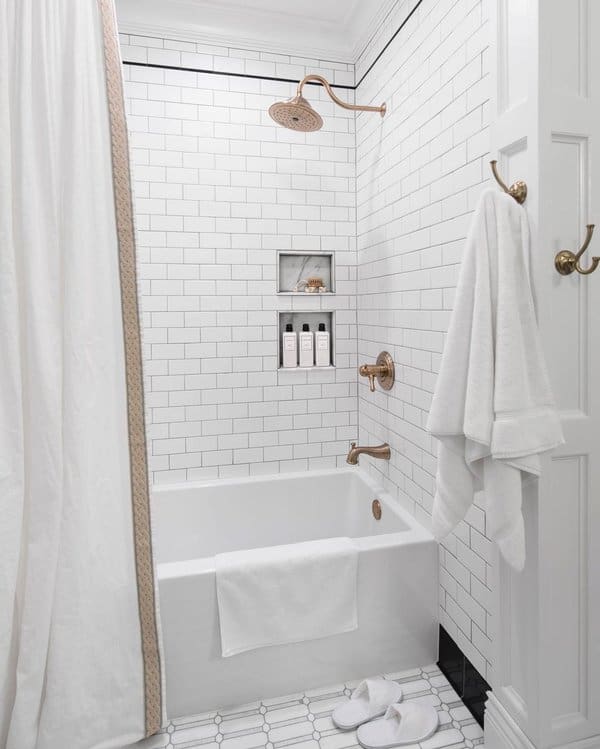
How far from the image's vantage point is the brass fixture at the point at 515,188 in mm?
1173

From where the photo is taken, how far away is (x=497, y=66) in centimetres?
124

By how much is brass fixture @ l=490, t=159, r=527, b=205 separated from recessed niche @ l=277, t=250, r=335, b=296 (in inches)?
53.8

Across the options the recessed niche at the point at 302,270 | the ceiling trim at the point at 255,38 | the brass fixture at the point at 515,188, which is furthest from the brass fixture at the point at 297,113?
the brass fixture at the point at 515,188

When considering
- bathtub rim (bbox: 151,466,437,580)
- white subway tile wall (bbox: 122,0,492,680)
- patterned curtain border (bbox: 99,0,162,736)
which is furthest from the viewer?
white subway tile wall (bbox: 122,0,492,680)

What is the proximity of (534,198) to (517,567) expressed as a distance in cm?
87

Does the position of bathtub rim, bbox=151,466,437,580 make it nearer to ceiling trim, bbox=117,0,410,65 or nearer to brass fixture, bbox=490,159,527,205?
brass fixture, bbox=490,159,527,205

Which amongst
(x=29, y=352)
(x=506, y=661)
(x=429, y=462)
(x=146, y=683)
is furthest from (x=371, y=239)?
(x=146, y=683)

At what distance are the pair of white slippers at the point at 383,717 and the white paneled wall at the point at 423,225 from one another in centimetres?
25

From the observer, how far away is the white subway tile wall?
2.03m

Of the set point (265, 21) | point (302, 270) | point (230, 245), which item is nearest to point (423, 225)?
point (302, 270)

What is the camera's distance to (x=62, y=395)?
1.29 meters

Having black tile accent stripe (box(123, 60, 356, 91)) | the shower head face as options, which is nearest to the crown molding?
black tile accent stripe (box(123, 60, 356, 91))

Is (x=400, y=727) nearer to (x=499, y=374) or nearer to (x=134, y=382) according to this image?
(x=499, y=374)

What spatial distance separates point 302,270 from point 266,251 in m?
0.23
